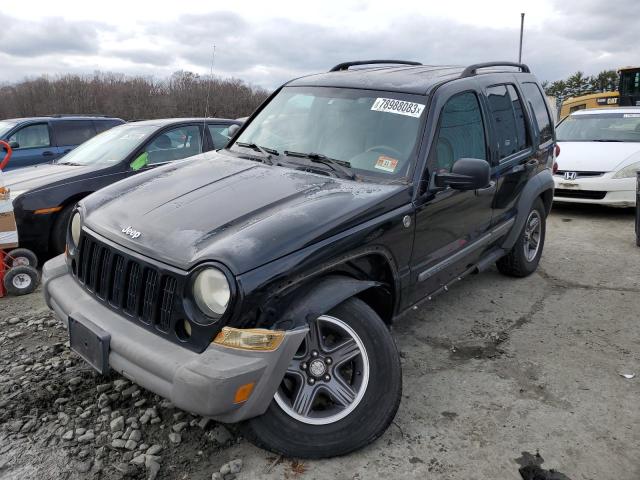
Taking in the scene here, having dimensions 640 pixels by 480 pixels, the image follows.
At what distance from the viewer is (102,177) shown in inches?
228

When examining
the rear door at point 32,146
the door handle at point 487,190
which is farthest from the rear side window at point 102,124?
the door handle at point 487,190

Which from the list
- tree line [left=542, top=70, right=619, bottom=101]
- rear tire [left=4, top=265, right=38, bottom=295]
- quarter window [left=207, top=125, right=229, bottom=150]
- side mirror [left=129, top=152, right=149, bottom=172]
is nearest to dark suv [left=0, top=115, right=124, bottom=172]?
quarter window [left=207, top=125, right=229, bottom=150]

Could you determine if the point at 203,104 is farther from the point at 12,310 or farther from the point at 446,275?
the point at 446,275

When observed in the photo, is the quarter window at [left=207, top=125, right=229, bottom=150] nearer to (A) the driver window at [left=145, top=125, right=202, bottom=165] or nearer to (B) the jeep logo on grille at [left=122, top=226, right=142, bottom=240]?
(A) the driver window at [left=145, top=125, right=202, bottom=165]

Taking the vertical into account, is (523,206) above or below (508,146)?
below

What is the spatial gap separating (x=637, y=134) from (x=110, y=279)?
28.1 ft

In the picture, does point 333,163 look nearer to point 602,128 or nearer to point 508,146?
point 508,146

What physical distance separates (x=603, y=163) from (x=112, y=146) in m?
6.80

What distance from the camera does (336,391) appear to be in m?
2.65

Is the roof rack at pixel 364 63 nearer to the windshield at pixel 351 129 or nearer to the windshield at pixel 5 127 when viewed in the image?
the windshield at pixel 351 129

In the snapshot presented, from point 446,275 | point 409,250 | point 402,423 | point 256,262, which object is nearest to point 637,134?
point 446,275

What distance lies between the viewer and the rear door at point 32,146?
30.3 feet

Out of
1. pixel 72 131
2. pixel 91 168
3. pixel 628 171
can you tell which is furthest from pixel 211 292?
pixel 72 131

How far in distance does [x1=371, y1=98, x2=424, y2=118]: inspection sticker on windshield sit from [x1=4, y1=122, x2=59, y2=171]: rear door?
770 cm
